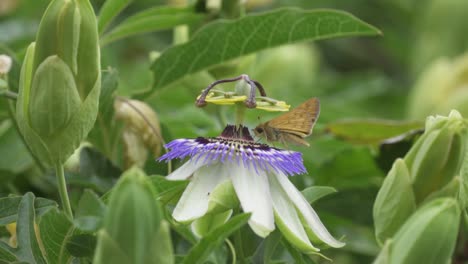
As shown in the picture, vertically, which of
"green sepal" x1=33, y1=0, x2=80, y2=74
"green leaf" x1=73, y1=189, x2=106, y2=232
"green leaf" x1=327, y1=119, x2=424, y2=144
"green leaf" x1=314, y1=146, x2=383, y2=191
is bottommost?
"green leaf" x1=314, y1=146, x2=383, y2=191

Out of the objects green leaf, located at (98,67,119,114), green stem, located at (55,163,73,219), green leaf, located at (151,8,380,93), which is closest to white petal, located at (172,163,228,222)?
green stem, located at (55,163,73,219)

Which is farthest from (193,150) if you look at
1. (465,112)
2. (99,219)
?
(465,112)

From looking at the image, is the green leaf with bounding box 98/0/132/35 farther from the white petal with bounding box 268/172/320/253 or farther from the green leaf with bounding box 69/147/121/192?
the white petal with bounding box 268/172/320/253

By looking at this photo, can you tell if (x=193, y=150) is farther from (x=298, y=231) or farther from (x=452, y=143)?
(x=452, y=143)

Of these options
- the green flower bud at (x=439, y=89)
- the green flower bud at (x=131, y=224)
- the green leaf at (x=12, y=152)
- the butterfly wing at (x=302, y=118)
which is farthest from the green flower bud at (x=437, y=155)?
the green flower bud at (x=439, y=89)

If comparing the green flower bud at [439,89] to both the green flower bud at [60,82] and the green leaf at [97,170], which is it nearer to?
the green leaf at [97,170]

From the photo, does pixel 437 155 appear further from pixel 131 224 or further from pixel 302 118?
pixel 131 224

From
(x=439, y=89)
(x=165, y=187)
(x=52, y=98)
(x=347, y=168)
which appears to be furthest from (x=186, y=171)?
(x=439, y=89)
